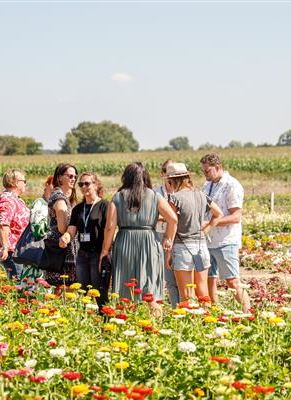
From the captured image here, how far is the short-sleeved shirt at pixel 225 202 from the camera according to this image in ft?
24.0

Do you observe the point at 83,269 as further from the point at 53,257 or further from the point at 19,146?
the point at 19,146

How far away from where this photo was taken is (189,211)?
6922 mm

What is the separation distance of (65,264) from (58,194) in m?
0.59

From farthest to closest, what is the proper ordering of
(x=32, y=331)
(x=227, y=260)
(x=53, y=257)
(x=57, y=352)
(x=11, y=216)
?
(x=11, y=216), (x=227, y=260), (x=53, y=257), (x=32, y=331), (x=57, y=352)

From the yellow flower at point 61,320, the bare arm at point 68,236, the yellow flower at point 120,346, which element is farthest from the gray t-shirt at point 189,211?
the yellow flower at point 120,346

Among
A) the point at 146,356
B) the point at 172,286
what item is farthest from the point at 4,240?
the point at 146,356

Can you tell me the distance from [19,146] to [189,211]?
297 feet

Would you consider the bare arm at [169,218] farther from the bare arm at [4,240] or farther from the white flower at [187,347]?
the white flower at [187,347]

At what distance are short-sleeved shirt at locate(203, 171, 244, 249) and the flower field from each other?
5.46ft

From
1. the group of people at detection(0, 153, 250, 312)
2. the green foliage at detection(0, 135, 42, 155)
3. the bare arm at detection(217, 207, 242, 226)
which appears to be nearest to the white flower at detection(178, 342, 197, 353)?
the group of people at detection(0, 153, 250, 312)

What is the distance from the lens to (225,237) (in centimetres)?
739

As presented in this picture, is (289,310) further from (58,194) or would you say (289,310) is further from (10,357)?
(58,194)

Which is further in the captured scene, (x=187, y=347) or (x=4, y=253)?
(x=4, y=253)

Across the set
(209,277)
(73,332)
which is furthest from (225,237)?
(73,332)
